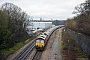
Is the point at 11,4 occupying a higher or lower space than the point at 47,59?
higher

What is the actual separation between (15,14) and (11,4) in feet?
17.1

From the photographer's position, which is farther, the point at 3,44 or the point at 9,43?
the point at 9,43

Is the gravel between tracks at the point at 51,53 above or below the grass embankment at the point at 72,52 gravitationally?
below

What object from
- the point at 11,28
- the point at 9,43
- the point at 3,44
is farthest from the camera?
the point at 11,28

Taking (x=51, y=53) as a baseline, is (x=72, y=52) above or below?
above

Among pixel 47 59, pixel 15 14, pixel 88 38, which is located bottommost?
pixel 47 59

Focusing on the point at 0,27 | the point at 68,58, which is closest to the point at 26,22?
the point at 0,27

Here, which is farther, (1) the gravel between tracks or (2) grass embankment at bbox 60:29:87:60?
(1) the gravel between tracks

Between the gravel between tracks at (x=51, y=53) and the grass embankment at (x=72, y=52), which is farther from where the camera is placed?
the gravel between tracks at (x=51, y=53)

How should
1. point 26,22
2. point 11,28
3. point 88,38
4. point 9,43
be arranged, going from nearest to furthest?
point 88,38
point 9,43
point 11,28
point 26,22

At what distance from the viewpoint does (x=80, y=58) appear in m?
26.9

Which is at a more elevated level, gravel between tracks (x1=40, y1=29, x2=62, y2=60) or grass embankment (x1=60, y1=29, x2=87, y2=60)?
grass embankment (x1=60, y1=29, x2=87, y2=60)

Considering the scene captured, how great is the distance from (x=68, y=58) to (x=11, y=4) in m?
32.4

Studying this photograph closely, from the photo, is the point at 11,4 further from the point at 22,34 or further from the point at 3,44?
the point at 3,44
